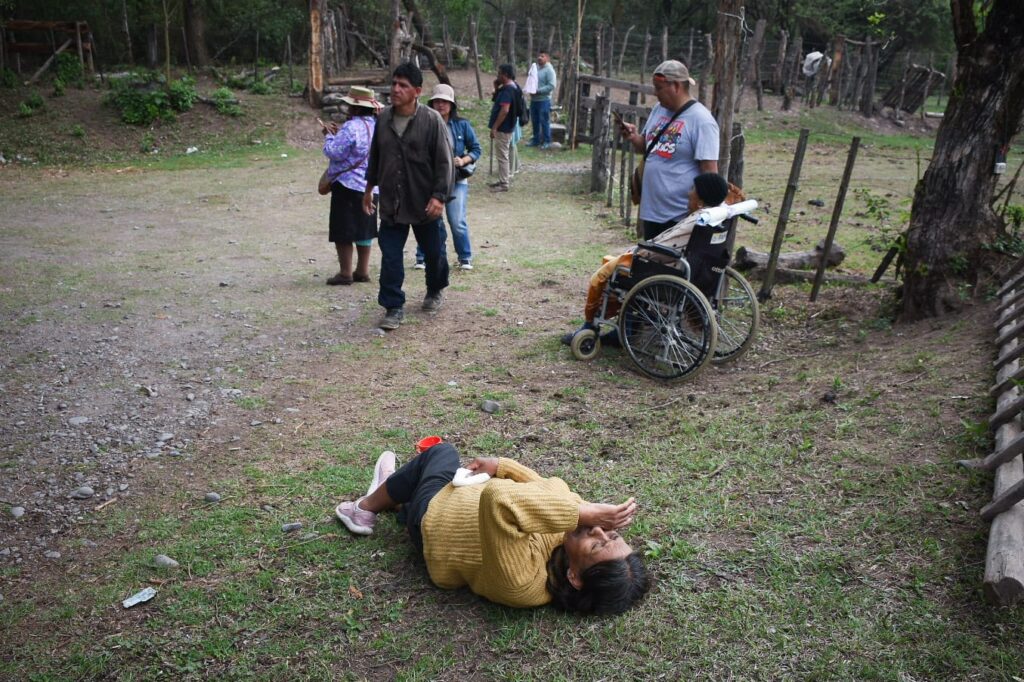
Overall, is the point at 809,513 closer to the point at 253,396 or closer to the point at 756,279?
the point at 253,396

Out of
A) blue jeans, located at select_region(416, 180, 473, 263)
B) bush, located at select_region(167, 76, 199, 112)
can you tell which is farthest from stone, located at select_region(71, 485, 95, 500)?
bush, located at select_region(167, 76, 199, 112)

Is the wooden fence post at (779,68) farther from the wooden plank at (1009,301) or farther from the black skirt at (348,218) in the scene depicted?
the wooden plank at (1009,301)

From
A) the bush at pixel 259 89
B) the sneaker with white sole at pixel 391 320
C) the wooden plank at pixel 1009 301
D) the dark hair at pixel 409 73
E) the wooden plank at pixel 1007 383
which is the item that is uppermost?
the dark hair at pixel 409 73

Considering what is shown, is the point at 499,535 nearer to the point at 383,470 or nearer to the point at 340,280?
the point at 383,470

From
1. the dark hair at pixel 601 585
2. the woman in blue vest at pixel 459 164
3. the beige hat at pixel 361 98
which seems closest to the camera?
the dark hair at pixel 601 585

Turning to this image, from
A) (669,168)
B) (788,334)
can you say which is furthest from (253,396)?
(788,334)

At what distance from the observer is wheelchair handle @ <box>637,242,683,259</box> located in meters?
5.09

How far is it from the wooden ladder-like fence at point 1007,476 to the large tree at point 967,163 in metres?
0.90

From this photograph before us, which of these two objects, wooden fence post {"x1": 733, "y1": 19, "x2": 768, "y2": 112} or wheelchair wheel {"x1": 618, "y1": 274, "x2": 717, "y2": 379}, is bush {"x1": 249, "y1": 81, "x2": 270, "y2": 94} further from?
wheelchair wheel {"x1": 618, "y1": 274, "x2": 717, "y2": 379}

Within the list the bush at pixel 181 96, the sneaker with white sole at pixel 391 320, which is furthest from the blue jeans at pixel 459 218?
the bush at pixel 181 96

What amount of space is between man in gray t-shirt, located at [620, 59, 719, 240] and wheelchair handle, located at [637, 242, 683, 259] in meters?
0.63

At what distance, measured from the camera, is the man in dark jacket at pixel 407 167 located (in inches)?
233

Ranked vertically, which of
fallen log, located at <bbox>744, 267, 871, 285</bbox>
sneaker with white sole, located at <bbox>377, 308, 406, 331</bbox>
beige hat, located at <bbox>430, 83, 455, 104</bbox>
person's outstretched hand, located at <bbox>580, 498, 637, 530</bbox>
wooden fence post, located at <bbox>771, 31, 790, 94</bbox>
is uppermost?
wooden fence post, located at <bbox>771, 31, 790, 94</bbox>

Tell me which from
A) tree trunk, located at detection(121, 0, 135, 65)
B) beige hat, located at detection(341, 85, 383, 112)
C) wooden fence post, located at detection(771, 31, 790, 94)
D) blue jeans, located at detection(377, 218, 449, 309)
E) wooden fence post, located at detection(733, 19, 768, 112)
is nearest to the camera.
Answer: blue jeans, located at detection(377, 218, 449, 309)
